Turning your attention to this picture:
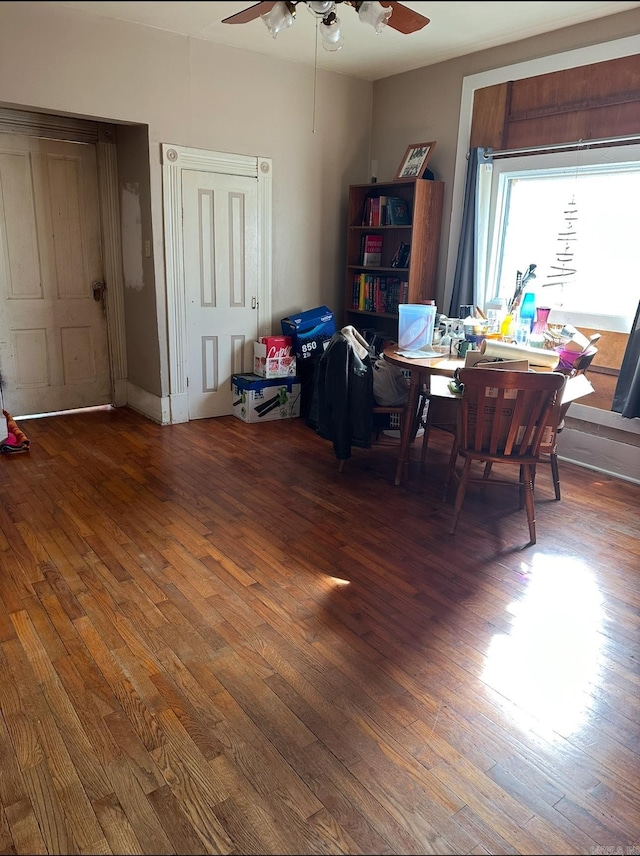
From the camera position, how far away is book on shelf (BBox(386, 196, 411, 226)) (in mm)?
4734

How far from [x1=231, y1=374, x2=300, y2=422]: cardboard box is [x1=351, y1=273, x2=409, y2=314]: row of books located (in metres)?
0.89

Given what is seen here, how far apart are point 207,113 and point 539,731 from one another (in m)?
4.27

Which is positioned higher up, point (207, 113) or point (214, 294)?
point (207, 113)

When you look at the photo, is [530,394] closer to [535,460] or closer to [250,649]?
[535,460]

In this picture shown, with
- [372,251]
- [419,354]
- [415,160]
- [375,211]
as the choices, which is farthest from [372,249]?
[419,354]

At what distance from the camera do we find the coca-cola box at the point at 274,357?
4.72 metres

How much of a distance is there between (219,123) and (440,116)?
1646 mm

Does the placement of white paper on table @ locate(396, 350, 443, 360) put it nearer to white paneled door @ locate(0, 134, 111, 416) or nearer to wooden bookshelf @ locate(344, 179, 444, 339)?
wooden bookshelf @ locate(344, 179, 444, 339)

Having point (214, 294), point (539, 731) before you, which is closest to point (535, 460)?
point (539, 731)

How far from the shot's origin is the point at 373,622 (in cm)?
228

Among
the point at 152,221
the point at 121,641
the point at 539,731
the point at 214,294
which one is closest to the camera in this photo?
the point at 539,731

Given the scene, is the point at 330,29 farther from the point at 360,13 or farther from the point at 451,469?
the point at 451,469

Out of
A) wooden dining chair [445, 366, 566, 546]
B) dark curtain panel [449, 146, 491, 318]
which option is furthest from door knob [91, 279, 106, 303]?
wooden dining chair [445, 366, 566, 546]

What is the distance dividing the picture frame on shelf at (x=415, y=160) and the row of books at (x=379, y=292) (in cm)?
77
